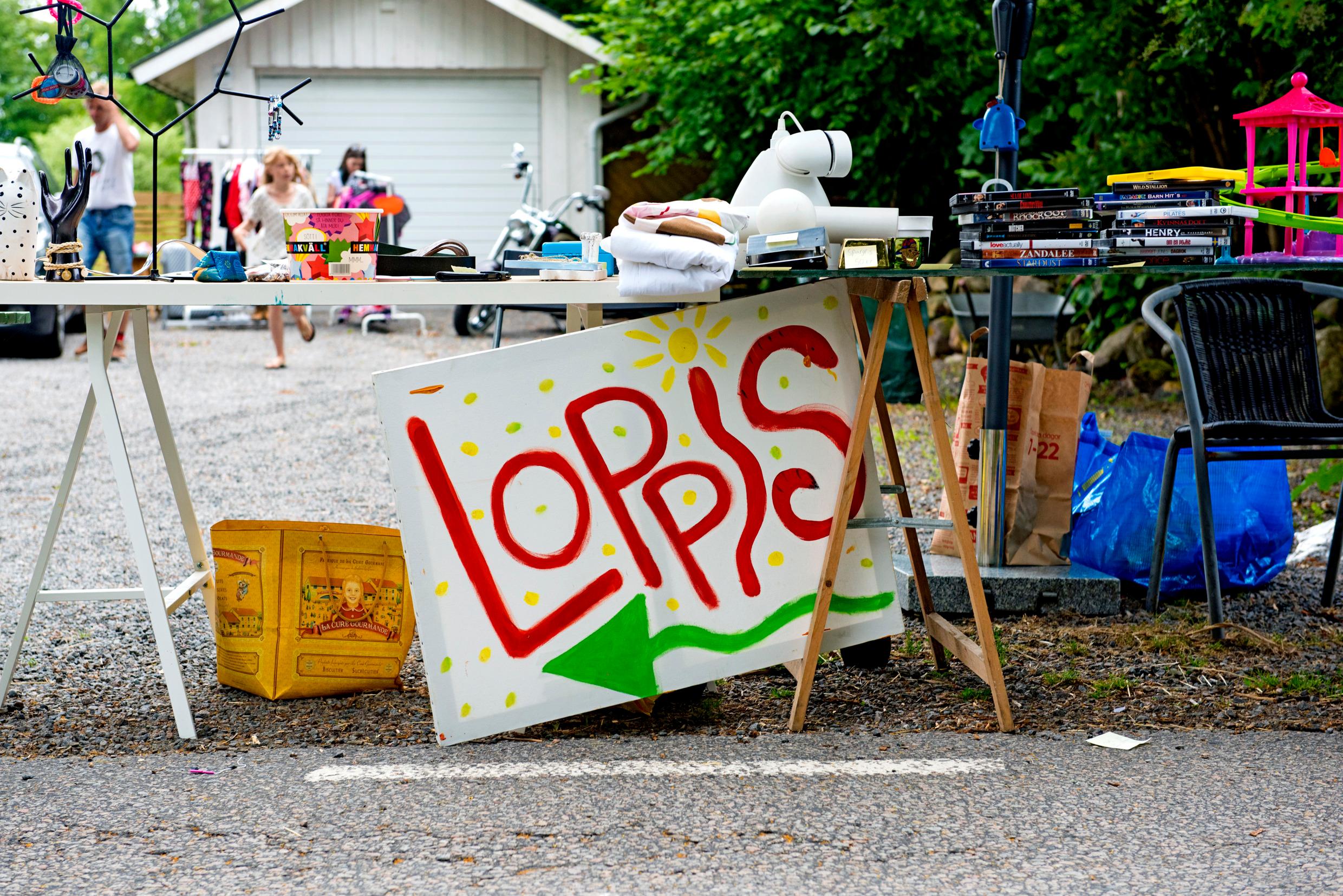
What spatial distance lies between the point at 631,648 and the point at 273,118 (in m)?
1.52

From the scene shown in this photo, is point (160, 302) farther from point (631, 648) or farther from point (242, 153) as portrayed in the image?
point (242, 153)

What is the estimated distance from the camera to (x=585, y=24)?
56.5 feet

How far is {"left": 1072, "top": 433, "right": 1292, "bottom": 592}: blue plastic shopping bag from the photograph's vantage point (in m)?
4.18

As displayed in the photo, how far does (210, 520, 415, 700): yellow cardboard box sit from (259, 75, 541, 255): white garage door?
43.9 feet

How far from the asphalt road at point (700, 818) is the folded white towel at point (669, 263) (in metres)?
0.96

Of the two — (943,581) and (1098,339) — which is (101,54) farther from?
(943,581)

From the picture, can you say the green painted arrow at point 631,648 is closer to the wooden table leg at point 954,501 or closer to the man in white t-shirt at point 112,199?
the wooden table leg at point 954,501

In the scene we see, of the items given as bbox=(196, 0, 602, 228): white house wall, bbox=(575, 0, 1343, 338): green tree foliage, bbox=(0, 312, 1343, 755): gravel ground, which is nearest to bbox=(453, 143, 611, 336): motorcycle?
bbox=(575, 0, 1343, 338): green tree foliage

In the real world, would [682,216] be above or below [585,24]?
below

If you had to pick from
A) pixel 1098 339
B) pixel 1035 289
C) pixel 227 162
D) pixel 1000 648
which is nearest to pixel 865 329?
pixel 1000 648

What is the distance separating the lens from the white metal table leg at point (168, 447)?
3346 mm

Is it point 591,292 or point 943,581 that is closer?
point 591,292

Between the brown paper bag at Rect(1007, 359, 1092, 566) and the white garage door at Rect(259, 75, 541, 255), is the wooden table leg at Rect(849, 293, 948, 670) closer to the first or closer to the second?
the brown paper bag at Rect(1007, 359, 1092, 566)

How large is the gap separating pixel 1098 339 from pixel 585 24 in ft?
32.6
